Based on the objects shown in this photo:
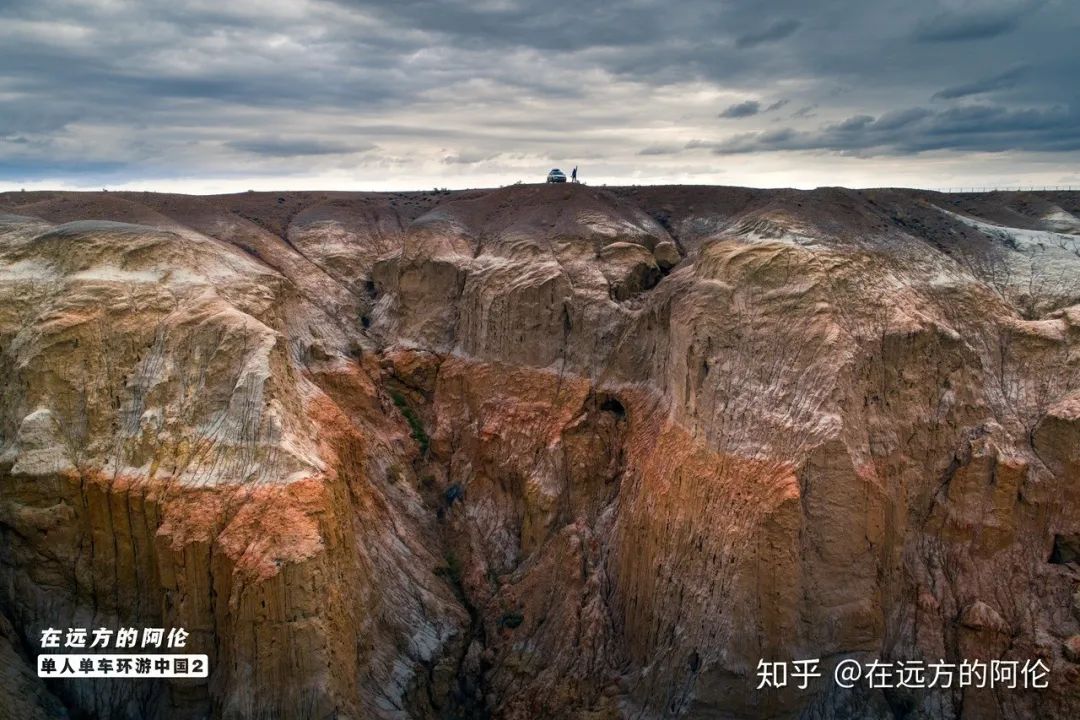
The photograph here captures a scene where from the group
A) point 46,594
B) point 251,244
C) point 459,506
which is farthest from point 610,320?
point 46,594

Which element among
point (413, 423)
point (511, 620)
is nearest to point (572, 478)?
point (511, 620)

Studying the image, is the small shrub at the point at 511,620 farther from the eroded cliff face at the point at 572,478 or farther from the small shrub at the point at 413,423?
the small shrub at the point at 413,423

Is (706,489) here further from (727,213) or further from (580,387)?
(727,213)

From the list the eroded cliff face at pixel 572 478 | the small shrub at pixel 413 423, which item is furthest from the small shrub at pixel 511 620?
the small shrub at pixel 413 423

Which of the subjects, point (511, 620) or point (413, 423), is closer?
point (511, 620)

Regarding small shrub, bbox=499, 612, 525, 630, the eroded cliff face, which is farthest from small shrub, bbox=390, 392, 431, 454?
small shrub, bbox=499, 612, 525, 630

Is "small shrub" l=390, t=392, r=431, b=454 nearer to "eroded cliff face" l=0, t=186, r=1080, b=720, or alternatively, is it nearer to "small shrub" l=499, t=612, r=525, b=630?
"eroded cliff face" l=0, t=186, r=1080, b=720

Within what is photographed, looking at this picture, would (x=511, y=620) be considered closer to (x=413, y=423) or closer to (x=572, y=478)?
(x=572, y=478)

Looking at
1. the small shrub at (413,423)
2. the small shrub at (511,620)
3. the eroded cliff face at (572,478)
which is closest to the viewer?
the eroded cliff face at (572,478)
